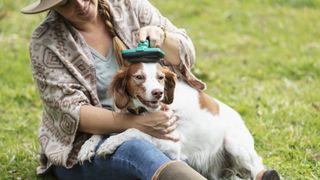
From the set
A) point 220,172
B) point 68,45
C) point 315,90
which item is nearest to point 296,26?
point 315,90

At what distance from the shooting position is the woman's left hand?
3.82 m

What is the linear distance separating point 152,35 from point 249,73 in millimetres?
3844

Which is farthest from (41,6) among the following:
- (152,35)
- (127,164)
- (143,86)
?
(127,164)

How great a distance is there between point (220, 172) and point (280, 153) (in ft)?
2.53

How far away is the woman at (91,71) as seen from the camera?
3840 mm

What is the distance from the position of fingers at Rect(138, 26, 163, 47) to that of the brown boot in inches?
29.7

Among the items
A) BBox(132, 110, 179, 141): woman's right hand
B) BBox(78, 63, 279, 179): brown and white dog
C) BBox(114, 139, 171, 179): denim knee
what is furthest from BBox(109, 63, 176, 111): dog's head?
BBox(114, 139, 171, 179): denim knee

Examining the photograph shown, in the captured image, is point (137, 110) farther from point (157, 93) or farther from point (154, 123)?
point (157, 93)

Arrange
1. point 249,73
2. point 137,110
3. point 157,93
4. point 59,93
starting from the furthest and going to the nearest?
point 249,73 < point 59,93 < point 137,110 < point 157,93

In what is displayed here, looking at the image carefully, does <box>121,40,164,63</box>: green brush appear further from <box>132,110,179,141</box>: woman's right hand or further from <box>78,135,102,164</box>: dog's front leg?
<box>78,135,102,164</box>: dog's front leg

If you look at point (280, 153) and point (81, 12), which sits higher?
point (81, 12)

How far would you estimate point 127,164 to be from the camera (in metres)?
3.72

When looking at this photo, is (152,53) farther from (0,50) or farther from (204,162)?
(0,50)

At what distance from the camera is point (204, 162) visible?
4312 mm
